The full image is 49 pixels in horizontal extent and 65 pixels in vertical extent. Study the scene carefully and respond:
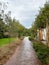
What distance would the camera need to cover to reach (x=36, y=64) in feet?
45.5

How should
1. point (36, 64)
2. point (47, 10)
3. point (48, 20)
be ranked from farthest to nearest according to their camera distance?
1. point (48, 20)
2. point (47, 10)
3. point (36, 64)

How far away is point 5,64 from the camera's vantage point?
14.0 metres

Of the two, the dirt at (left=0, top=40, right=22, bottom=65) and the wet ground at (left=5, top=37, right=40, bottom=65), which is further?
the dirt at (left=0, top=40, right=22, bottom=65)

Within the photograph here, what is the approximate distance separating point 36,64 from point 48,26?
24.4 ft

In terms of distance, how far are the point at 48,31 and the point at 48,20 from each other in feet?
3.76

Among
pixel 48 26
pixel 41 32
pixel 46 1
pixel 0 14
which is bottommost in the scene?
pixel 41 32

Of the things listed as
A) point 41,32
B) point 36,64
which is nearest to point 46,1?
point 36,64

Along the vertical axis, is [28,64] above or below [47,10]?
below

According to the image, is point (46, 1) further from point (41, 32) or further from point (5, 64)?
point (41, 32)

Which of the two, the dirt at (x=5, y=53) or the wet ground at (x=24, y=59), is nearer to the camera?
the wet ground at (x=24, y=59)

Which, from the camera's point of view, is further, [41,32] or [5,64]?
[41,32]

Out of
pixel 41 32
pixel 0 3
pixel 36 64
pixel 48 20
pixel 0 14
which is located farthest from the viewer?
pixel 41 32

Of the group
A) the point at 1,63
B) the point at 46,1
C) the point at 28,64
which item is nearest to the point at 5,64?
the point at 1,63

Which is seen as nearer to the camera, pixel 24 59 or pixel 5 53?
pixel 24 59
